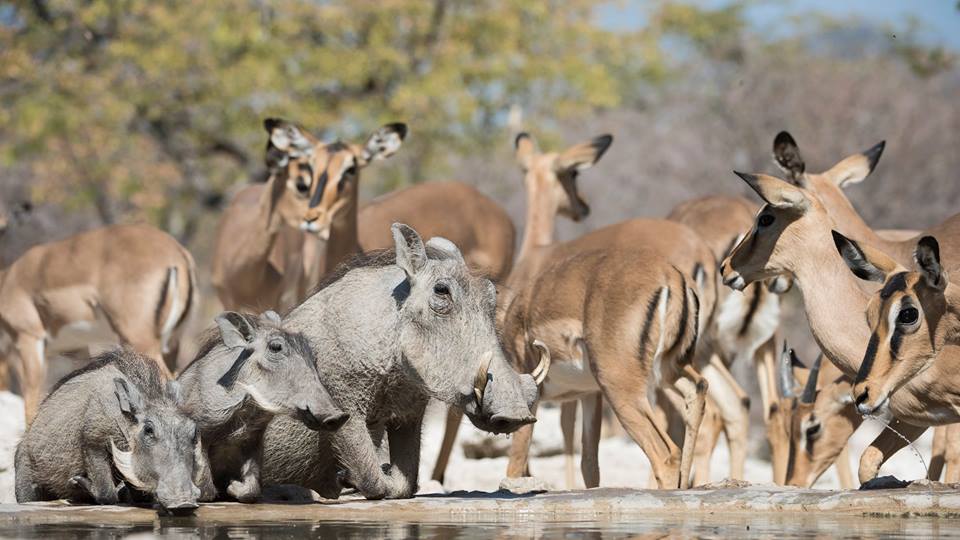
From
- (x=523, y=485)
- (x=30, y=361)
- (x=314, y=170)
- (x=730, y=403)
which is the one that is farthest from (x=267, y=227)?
(x=523, y=485)

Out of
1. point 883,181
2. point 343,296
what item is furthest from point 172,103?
point 343,296

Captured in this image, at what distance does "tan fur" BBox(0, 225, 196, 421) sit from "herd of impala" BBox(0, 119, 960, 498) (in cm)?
2

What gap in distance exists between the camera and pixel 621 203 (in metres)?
32.8

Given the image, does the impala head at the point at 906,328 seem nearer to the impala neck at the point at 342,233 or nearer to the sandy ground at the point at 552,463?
the sandy ground at the point at 552,463

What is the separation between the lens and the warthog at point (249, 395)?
7215mm

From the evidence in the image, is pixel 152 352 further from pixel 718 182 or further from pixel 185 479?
pixel 718 182

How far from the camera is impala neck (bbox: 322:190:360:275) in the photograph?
13234mm

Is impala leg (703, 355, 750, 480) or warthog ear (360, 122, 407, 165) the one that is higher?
warthog ear (360, 122, 407, 165)

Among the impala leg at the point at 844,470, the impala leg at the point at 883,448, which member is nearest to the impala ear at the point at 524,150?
the impala leg at the point at 844,470

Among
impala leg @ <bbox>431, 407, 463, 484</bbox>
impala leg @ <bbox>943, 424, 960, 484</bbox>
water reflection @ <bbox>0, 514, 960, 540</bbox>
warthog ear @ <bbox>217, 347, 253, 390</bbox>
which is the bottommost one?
impala leg @ <bbox>431, 407, 463, 484</bbox>

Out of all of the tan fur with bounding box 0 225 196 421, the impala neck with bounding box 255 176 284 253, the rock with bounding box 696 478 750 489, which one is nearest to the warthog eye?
the impala neck with bounding box 255 176 284 253

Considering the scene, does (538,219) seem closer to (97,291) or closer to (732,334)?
(732,334)

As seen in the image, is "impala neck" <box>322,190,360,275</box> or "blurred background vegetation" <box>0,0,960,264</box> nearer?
"impala neck" <box>322,190,360,275</box>

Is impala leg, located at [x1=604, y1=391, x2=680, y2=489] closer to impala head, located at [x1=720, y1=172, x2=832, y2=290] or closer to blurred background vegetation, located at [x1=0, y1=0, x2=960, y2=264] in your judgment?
impala head, located at [x1=720, y1=172, x2=832, y2=290]
